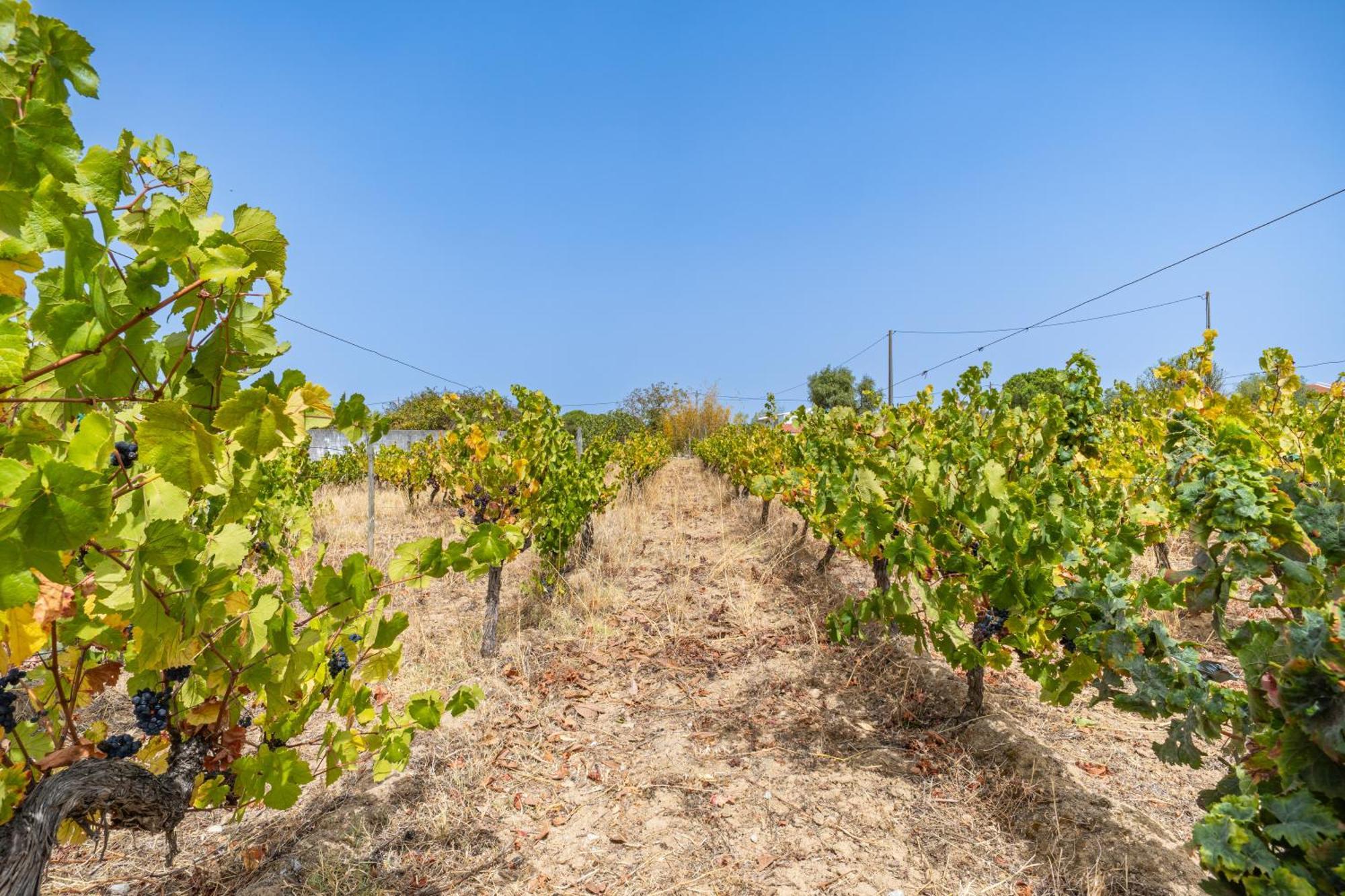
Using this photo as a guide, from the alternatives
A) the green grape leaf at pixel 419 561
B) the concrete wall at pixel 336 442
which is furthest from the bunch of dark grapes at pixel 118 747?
the concrete wall at pixel 336 442

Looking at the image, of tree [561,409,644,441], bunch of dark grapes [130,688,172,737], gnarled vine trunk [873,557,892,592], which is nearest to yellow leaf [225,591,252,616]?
bunch of dark grapes [130,688,172,737]

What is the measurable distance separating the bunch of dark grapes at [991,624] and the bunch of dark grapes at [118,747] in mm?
3297

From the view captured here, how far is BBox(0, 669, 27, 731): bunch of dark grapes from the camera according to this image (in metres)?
1.52

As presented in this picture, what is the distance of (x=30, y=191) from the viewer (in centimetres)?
101

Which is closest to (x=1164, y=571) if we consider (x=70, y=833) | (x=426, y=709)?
(x=426, y=709)

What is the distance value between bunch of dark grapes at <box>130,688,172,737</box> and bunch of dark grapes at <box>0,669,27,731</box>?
0.24 meters

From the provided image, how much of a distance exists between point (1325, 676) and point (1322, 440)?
5000 millimetres

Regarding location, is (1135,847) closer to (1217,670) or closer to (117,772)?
(1217,670)

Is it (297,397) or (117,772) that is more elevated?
(297,397)

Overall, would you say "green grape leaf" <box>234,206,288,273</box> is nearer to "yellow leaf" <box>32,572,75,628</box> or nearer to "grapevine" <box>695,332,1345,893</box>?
"yellow leaf" <box>32,572,75,628</box>

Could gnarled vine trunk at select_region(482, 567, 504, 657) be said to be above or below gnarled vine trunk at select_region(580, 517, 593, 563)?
below

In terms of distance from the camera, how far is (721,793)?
3.14m

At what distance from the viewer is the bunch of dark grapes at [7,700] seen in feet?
4.99

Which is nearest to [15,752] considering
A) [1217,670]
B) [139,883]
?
[139,883]
